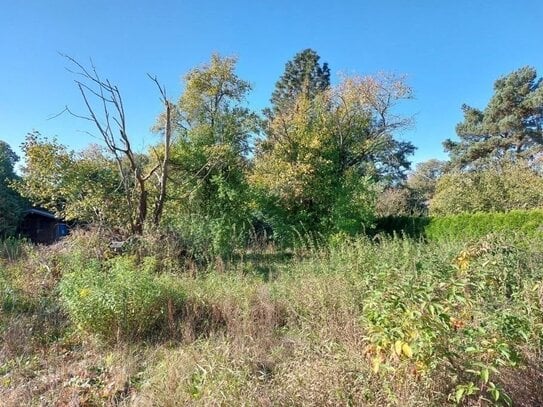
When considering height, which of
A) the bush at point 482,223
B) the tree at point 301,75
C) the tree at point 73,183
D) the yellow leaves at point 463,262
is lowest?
the yellow leaves at point 463,262

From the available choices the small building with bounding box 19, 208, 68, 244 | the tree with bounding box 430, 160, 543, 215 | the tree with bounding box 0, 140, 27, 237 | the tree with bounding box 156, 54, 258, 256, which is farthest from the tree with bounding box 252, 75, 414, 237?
the small building with bounding box 19, 208, 68, 244

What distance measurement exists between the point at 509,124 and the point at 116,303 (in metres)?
23.7

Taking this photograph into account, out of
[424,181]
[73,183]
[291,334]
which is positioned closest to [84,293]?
[291,334]

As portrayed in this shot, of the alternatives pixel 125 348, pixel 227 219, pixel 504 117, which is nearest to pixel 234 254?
pixel 227 219

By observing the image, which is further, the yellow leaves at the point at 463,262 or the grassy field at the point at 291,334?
the yellow leaves at the point at 463,262

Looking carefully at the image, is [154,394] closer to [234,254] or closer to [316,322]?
[316,322]

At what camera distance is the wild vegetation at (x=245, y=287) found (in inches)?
72.1

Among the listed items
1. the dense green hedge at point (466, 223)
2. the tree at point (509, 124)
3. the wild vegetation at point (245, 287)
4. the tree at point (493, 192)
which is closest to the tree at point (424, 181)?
the tree at point (509, 124)

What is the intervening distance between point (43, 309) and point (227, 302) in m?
2.21

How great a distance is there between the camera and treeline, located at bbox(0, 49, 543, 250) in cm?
776

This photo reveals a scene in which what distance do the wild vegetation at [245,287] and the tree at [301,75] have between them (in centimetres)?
1354

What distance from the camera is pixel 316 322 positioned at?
318cm

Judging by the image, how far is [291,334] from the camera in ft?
10.7

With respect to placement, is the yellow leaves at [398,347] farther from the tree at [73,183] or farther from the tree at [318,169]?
the tree at [318,169]
